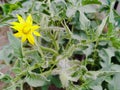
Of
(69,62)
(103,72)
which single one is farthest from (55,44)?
(103,72)

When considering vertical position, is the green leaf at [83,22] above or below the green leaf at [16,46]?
above

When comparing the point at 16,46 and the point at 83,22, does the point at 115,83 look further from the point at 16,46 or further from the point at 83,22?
the point at 16,46

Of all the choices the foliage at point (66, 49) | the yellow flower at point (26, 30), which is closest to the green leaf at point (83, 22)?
the foliage at point (66, 49)

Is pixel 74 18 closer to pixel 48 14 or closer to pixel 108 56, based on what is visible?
pixel 48 14

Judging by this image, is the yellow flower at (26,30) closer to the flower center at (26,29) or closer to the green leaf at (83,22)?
the flower center at (26,29)

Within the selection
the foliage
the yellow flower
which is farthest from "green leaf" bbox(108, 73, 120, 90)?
the yellow flower

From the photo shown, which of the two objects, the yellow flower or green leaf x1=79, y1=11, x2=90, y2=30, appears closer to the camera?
the yellow flower

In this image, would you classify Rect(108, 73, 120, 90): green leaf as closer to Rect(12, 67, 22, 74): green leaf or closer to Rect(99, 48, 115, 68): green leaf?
Rect(99, 48, 115, 68): green leaf

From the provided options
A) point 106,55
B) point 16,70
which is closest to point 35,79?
point 16,70
